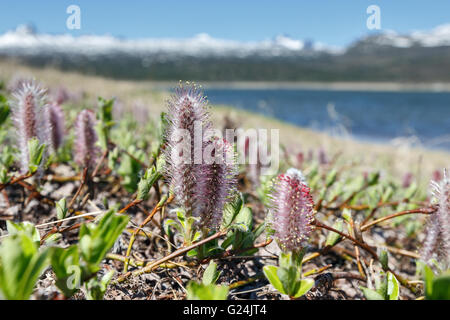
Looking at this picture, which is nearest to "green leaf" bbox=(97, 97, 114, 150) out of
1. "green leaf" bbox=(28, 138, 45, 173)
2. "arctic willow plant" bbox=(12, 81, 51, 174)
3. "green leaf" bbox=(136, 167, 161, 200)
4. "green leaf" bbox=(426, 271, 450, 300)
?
"arctic willow plant" bbox=(12, 81, 51, 174)

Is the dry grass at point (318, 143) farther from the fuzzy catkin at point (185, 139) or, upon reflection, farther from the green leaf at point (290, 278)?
the green leaf at point (290, 278)

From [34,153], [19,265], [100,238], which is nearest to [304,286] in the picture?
[100,238]

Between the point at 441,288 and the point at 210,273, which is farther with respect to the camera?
the point at 210,273

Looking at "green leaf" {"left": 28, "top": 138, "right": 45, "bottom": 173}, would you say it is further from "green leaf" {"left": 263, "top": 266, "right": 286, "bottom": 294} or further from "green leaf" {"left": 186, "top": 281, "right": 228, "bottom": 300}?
"green leaf" {"left": 263, "top": 266, "right": 286, "bottom": 294}

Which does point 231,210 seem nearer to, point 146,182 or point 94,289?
point 146,182

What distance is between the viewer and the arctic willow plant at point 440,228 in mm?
1263

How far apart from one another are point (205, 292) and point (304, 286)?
0.33 meters

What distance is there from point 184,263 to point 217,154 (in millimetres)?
440

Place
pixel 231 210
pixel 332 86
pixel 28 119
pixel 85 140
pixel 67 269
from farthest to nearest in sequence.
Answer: pixel 332 86
pixel 85 140
pixel 28 119
pixel 231 210
pixel 67 269

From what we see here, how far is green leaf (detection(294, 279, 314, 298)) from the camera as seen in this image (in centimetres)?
109

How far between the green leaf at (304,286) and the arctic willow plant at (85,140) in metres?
1.24

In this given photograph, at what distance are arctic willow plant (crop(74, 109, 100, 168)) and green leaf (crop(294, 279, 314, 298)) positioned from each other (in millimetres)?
1239

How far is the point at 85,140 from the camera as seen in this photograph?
187cm

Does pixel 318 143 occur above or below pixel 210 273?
above
